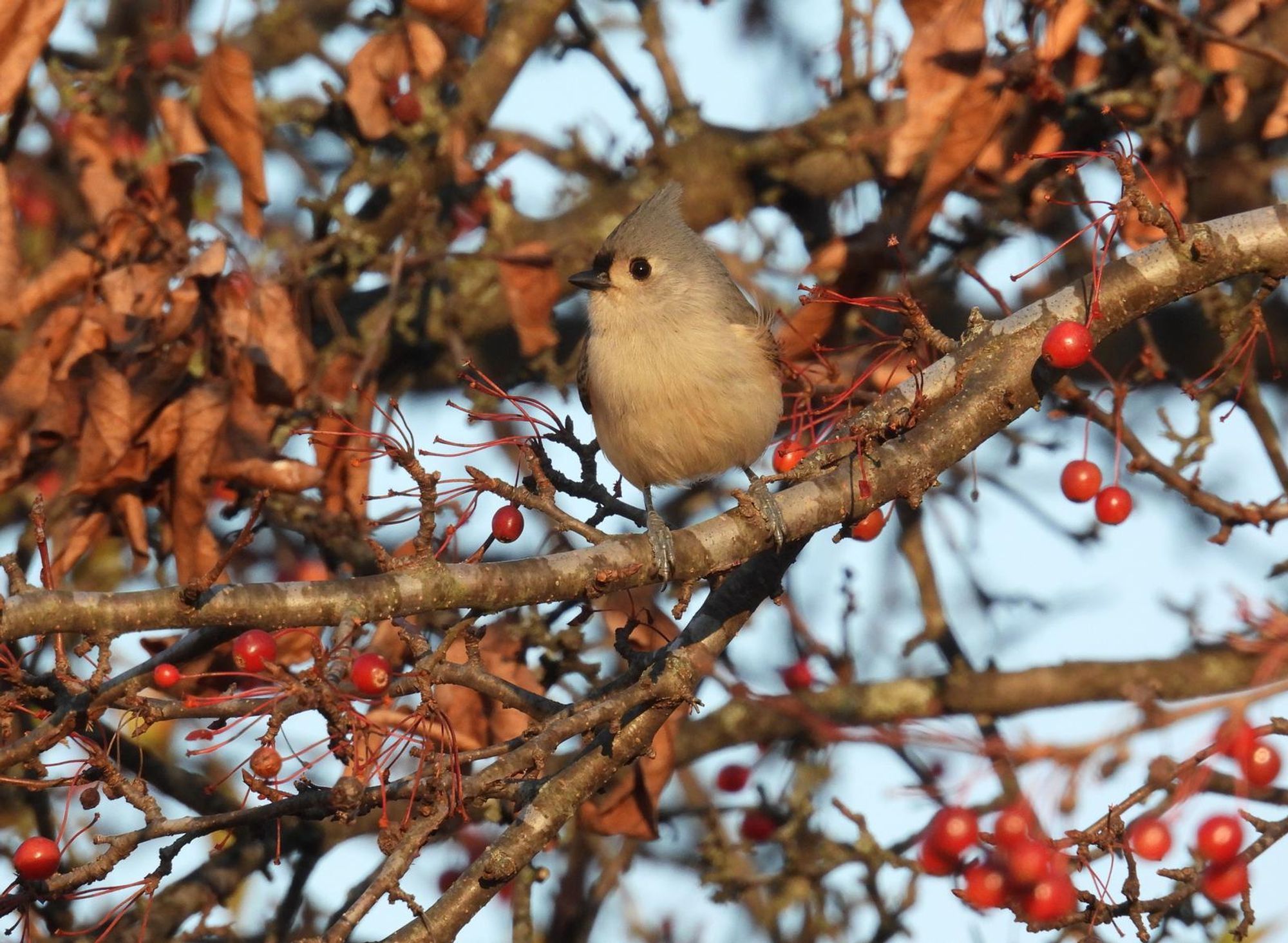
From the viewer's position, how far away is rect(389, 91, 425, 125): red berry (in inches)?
211

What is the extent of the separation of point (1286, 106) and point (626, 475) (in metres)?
2.58

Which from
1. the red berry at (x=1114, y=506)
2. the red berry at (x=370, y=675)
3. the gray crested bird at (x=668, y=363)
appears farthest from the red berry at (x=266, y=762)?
the red berry at (x=1114, y=506)

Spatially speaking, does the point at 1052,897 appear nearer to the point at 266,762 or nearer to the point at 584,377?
the point at 266,762

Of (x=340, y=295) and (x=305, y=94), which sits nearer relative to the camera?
(x=340, y=295)

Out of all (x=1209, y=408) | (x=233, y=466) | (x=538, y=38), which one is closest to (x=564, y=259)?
(x=538, y=38)

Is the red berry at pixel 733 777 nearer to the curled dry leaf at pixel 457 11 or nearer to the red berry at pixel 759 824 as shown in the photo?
the red berry at pixel 759 824

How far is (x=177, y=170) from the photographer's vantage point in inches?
188

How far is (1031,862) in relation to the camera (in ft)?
8.87

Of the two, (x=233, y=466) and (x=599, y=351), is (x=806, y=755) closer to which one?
(x=599, y=351)

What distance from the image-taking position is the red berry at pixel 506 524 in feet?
10.6

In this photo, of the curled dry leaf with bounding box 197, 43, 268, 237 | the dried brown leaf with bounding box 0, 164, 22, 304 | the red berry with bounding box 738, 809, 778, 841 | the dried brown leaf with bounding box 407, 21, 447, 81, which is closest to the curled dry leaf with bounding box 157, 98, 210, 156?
the curled dry leaf with bounding box 197, 43, 268, 237

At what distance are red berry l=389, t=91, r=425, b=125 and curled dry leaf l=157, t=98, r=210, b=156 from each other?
76cm

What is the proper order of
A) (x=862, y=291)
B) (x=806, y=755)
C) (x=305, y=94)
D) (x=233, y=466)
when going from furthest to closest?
(x=305, y=94) → (x=806, y=755) → (x=862, y=291) → (x=233, y=466)

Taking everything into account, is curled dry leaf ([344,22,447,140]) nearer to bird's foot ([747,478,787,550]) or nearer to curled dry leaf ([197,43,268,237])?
curled dry leaf ([197,43,268,237])
